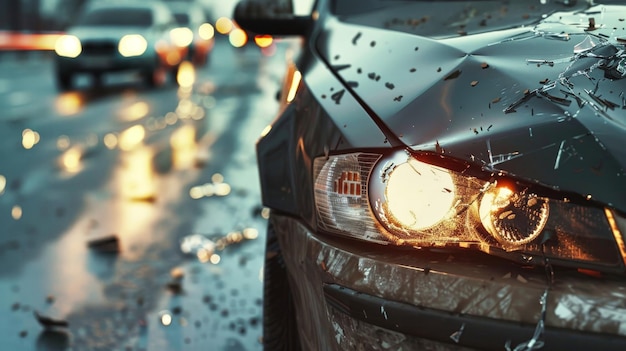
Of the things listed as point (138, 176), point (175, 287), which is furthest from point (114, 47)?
point (175, 287)

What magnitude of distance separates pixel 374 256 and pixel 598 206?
51 centimetres

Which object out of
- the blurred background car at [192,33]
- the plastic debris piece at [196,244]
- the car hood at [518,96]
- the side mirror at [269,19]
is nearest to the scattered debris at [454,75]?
the car hood at [518,96]

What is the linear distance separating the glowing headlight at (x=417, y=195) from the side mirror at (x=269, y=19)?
5.36 ft

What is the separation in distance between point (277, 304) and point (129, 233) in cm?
328

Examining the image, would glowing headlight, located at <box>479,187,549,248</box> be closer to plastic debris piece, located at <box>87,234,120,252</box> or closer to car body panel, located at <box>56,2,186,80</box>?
plastic debris piece, located at <box>87,234,120,252</box>

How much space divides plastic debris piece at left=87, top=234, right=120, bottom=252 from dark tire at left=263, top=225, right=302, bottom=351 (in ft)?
9.14

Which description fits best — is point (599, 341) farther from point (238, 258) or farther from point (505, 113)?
point (238, 258)

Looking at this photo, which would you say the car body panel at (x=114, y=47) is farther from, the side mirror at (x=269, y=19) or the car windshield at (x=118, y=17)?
the side mirror at (x=269, y=19)

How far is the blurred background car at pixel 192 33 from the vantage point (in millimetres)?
23994

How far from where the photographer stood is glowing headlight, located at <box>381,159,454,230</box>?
2.15 metres

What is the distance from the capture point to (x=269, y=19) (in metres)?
3.72

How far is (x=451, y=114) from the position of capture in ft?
7.44

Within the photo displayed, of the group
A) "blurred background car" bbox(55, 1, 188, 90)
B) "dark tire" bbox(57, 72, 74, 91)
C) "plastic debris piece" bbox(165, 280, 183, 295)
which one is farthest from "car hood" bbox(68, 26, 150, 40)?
"plastic debris piece" bbox(165, 280, 183, 295)

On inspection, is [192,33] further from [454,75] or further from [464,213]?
[464,213]
